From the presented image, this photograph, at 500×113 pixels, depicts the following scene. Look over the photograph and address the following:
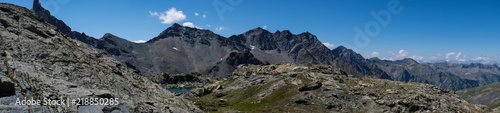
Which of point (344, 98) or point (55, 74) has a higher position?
point (55, 74)

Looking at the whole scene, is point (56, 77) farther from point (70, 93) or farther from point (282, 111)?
point (282, 111)

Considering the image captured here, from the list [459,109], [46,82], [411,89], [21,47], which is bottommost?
[459,109]

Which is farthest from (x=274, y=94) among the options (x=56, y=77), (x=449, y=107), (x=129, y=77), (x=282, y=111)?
(x=56, y=77)

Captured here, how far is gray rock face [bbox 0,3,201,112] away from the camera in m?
18.5

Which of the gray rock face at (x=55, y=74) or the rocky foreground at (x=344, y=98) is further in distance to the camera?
the rocky foreground at (x=344, y=98)

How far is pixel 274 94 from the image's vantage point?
3056 inches

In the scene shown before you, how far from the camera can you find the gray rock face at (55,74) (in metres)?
18.5

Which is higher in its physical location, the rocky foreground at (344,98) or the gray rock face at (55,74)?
the gray rock face at (55,74)

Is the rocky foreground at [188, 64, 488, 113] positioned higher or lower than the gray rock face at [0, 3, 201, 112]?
lower

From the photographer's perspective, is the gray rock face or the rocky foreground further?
the rocky foreground

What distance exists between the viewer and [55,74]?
22.0 metres

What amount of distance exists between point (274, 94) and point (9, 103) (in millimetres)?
66104

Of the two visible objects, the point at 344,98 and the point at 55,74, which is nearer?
the point at 55,74

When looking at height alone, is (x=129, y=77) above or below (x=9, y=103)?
above
